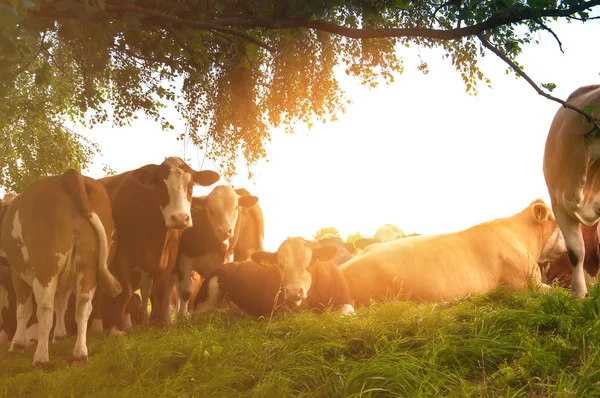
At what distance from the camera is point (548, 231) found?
1051 cm

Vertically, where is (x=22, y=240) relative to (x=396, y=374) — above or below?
above

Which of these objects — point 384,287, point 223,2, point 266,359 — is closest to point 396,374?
point 266,359

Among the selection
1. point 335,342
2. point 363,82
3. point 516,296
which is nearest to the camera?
point 335,342

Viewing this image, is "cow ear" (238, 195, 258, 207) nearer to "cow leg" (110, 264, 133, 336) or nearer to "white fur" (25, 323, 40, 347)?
"cow leg" (110, 264, 133, 336)

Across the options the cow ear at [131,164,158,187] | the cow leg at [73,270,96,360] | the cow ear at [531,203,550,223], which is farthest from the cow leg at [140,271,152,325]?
the cow ear at [531,203,550,223]

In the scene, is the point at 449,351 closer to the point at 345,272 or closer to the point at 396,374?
the point at 396,374

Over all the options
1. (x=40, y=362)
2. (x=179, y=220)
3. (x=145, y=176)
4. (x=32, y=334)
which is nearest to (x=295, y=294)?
(x=179, y=220)

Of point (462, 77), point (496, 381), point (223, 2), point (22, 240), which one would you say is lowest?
point (496, 381)

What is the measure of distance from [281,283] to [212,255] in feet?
7.61

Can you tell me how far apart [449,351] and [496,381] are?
0.60 meters

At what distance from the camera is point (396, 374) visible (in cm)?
488

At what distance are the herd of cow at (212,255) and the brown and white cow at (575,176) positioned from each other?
1 cm

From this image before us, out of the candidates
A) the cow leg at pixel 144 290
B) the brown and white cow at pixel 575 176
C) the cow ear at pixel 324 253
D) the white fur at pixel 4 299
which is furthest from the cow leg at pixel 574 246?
the white fur at pixel 4 299

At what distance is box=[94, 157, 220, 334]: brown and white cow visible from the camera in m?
9.28
